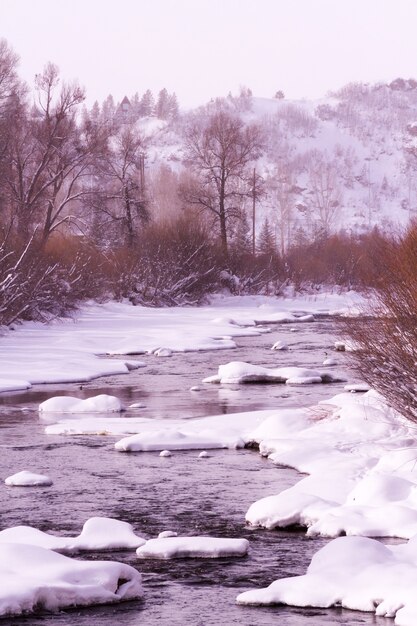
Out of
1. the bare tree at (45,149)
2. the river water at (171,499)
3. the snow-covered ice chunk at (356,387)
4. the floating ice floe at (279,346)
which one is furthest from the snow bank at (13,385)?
the bare tree at (45,149)

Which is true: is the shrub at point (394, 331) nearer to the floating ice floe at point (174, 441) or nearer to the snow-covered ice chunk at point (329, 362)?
the floating ice floe at point (174, 441)

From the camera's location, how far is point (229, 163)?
58219 millimetres

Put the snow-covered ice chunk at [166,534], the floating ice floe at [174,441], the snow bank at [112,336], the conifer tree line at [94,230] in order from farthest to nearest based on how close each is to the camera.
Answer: the conifer tree line at [94,230] < the snow bank at [112,336] < the floating ice floe at [174,441] < the snow-covered ice chunk at [166,534]

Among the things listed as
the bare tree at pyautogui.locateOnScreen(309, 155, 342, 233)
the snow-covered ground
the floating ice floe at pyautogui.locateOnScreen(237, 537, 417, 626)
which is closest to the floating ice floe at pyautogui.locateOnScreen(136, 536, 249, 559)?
the snow-covered ground

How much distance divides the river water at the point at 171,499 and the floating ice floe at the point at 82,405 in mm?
363

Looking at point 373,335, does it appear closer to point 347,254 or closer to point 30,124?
point 30,124

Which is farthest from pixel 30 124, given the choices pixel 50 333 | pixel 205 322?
pixel 50 333

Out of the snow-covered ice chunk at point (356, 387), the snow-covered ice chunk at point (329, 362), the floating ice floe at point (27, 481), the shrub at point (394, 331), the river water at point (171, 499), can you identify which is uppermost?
the shrub at point (394, 331)

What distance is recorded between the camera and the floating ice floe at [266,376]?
21453mm

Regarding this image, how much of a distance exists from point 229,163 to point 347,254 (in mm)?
10563

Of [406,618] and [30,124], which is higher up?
[30,124]

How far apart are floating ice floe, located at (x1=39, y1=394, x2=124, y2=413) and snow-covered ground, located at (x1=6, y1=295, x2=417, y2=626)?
2 cm

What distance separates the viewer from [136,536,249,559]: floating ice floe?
9.33 m

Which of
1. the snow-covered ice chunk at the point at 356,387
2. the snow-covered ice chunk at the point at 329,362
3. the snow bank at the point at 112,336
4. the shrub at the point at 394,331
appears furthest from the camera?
the snow-covered ice chunk at the point at 329,362
